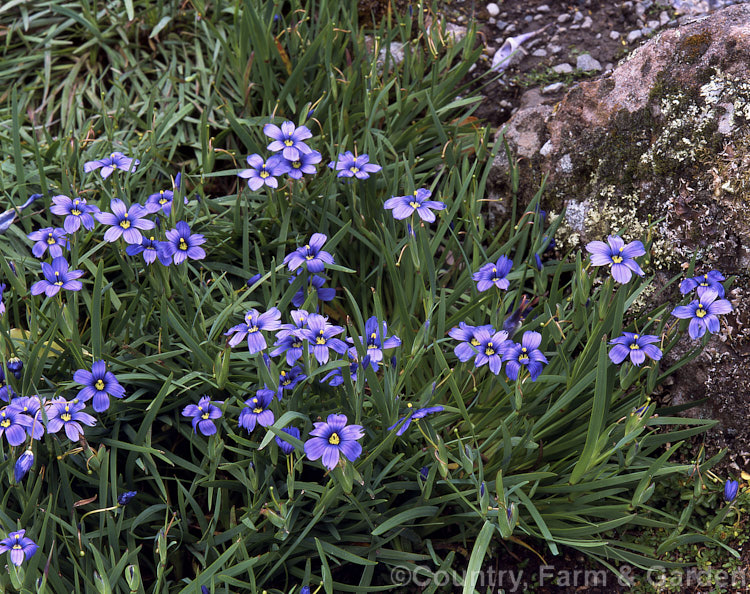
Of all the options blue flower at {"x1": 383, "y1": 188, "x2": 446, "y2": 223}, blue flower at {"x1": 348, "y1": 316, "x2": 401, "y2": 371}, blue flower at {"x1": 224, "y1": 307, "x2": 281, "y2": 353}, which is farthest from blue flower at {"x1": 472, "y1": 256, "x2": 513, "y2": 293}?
blue flower at {"x1": 224, "y1": 307, "x2": 281, "y2": 353}

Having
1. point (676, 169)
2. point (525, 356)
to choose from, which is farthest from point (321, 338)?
Result: point (676, 169)

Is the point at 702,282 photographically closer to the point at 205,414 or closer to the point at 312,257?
the point at 312,257

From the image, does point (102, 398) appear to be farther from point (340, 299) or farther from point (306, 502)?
point (340, 299)

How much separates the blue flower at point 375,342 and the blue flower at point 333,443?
0.24m

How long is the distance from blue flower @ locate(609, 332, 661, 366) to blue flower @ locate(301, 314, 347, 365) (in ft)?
2.14

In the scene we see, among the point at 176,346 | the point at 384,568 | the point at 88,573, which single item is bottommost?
the point at 384,568

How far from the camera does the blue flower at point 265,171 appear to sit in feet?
6.77

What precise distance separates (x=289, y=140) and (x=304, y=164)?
0.08 meters

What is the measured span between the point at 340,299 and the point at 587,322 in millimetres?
897

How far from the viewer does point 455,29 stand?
319 cm

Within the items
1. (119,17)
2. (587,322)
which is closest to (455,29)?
(119,17)

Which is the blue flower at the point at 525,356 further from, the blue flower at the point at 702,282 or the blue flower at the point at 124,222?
the blue flower at the point at 124,222

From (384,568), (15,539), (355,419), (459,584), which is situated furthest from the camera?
(384,568)

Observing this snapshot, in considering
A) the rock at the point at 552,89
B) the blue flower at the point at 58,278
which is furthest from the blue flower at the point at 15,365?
the rock at the point at 552,89
